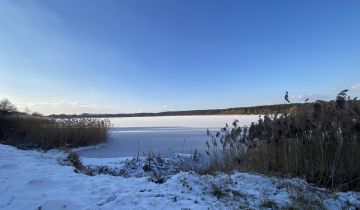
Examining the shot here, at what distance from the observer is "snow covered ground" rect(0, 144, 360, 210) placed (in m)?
4.16

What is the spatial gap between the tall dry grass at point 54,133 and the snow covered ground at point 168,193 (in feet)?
32.3

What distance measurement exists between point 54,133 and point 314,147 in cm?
1202

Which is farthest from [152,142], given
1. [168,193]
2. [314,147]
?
[168,193]

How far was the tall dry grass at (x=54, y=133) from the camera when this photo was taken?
1544cm

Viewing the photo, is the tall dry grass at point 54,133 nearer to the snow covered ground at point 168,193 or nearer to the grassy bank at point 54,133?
the grassy bank at point 54,133

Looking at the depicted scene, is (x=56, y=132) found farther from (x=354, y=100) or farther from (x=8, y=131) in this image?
(x=354, y=100)

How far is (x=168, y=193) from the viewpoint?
4.46 m

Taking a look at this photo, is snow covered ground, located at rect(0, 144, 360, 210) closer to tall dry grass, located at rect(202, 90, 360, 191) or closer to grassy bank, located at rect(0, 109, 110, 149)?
tall dry grass, located at rect(202, 90, 360, 191)

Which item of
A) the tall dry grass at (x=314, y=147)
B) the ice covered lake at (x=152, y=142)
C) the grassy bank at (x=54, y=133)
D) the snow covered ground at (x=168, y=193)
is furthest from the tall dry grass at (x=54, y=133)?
the snow covered ground at (x=168, y=193)

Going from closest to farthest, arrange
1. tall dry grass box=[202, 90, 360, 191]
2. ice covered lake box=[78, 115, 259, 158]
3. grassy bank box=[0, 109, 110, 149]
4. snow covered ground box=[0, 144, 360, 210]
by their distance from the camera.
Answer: snow covered ground box=[0, 144, 360, 210] < tall dry grass box=[202, 90, 360, 191] < ice covered lake box=[78, 115, 259, 158] < grassy bank box=[0, 109, 110, 149]

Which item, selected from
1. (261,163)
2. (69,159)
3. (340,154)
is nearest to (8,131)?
(69,159)

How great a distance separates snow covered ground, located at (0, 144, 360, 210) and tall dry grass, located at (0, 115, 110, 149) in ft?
32.3

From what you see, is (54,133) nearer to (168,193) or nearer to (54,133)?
(54,133)

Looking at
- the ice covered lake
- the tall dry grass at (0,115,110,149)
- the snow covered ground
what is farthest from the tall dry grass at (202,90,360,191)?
the tall dry grass at (0,115,110,149)
